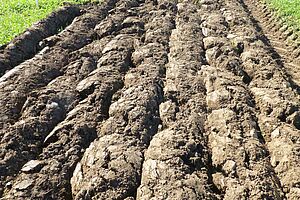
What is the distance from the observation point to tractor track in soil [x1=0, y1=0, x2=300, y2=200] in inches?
199

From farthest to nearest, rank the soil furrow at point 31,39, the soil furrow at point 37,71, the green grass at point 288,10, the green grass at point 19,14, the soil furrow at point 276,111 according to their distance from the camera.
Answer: the green grass at point 288,10 < the green grass at point 19,14 < the soil furrow at point 31,39 < the soil furrow at point 37,71 < the soil furrow at point 276,111

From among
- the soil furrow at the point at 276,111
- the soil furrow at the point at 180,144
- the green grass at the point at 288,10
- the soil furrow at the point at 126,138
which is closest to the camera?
the soil furrow at the point at 180,144

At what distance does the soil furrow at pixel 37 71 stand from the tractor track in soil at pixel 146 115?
0.03m

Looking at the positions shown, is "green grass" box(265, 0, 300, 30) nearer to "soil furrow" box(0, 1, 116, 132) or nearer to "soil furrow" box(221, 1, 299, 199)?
"soil furrow" box(221, 1, 299, 199)

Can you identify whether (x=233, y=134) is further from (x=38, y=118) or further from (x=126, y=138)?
(x=38, y=118)

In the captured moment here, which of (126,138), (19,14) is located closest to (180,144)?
(126,138)

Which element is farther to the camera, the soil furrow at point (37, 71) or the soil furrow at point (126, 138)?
the soil furrow at point (37, 71)

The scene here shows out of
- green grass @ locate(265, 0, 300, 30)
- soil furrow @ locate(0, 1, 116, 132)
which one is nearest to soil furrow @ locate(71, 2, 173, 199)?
soil furrow @ locate(0, 1, 116, 132)

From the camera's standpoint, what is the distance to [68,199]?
5012 mm

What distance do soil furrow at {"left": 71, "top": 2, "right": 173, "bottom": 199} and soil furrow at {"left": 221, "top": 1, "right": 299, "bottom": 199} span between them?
164cm

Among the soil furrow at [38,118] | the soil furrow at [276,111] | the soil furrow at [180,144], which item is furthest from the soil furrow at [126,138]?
the soil furrow at [276,111]

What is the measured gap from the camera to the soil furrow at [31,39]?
8.55 m

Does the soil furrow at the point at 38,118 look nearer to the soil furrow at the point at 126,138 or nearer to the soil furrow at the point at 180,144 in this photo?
the soil furrow at the point at 126,138

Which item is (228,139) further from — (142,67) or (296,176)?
(142,67)
